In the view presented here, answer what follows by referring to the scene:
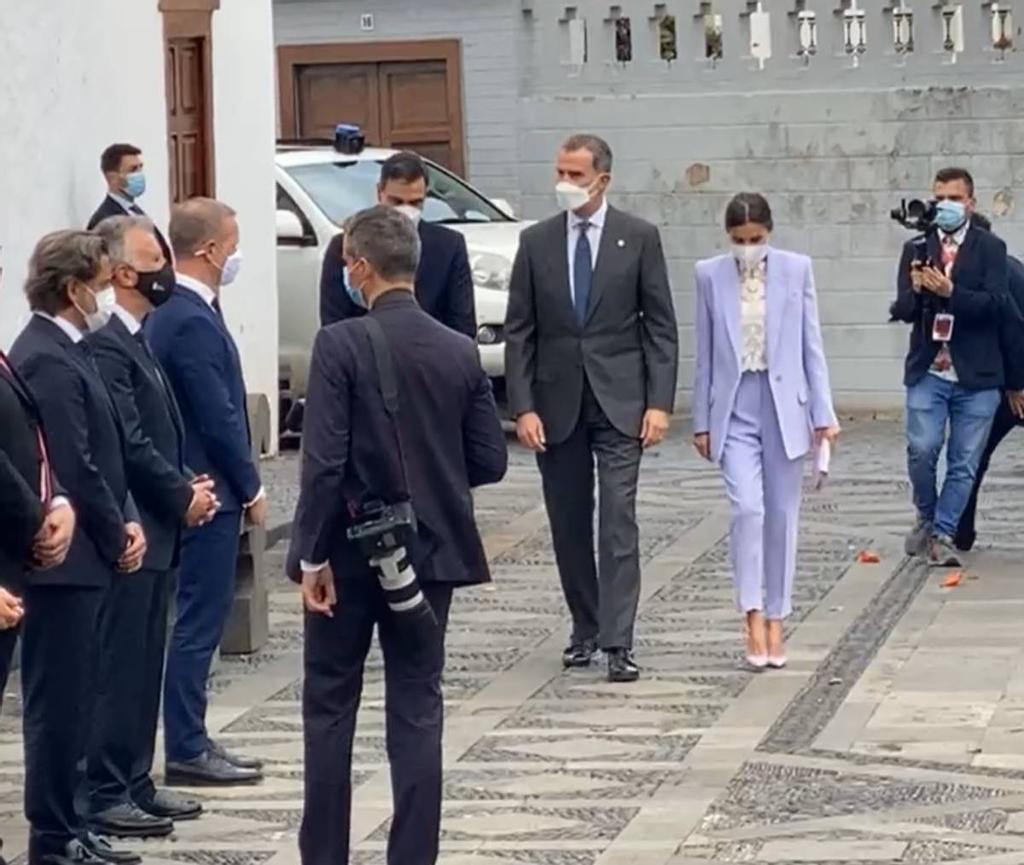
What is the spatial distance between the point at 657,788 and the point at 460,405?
193 centimetres

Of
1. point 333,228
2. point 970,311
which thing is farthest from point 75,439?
point 333,228

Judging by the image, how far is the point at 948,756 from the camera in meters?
9.19

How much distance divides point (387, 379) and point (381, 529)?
40 cm

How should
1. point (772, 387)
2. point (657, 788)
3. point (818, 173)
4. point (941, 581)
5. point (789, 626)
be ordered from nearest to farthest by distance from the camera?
point (657, 788) → point (772, 387) → point (789, 626) → point (941, 581) → point (818, 173)

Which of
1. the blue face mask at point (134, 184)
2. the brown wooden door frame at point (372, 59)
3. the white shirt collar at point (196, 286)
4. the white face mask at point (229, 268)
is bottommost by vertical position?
the white shirt collar at point (196, 286)

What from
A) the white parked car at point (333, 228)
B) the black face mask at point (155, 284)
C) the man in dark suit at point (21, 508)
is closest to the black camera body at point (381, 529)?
the man in dark suit at point (21, 508)

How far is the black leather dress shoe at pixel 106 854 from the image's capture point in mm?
7824

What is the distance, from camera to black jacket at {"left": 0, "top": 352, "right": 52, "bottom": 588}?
6945mm

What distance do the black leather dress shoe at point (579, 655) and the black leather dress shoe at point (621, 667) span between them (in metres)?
0.26

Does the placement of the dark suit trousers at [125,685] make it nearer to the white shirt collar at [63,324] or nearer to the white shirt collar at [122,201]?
the white shirt collar at [63,324]

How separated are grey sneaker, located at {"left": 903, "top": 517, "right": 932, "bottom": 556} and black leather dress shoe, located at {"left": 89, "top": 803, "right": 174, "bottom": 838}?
5.81 metres

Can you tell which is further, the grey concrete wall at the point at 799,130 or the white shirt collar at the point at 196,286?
the grey concrete wall at the point at 799,130

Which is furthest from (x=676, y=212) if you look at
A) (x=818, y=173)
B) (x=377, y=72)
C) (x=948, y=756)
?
(x=948, y=756)

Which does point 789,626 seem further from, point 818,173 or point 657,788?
point 818,173
